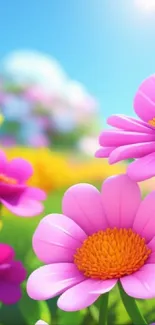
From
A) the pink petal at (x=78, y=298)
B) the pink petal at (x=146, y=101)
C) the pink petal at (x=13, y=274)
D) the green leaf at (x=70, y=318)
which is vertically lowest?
the green leaf at (x=70, y=318)

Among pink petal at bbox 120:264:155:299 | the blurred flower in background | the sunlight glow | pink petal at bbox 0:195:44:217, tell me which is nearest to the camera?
pink petal at bbox 120:264:155:299

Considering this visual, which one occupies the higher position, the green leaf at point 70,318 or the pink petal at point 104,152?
the pink petal at point 104,152

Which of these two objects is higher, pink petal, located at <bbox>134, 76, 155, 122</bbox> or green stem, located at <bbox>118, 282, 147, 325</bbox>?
pink petal, located at <bbox>134, 76, 155, 122</bbox>

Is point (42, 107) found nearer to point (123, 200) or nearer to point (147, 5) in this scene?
point (147, 5)

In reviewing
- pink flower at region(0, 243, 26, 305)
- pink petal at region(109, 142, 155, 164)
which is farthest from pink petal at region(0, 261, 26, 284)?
pink petal at region(109, 142, 155, 164)

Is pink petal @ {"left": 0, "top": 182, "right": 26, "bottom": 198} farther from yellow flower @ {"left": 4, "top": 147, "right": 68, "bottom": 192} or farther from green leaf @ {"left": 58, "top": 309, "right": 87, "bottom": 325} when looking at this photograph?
yellow flower @ {"left": 4, "top": 147, "right": 68, "bottom": 192}

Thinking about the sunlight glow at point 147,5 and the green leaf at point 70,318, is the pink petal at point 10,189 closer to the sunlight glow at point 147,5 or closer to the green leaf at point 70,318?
the green leaf at point 70,318

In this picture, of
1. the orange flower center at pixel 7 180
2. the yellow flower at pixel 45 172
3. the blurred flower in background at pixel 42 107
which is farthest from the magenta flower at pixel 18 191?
the blurred flower in background at pixel 42 107

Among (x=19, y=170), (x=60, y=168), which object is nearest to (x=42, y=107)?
(x=60, y=168)
